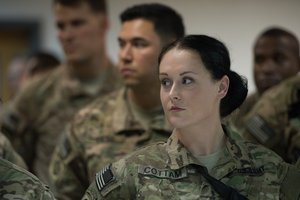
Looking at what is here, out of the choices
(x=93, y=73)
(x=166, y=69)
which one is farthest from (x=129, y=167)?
(x=93, y=73)

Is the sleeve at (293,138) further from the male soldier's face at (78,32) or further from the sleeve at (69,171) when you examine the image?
the male soldier's face at (78,32)

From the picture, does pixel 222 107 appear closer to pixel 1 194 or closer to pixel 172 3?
pixel 1 194

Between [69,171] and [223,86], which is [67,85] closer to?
[69,171]

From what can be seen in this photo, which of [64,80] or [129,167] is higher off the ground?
[129,167]

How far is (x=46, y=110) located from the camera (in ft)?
16.4

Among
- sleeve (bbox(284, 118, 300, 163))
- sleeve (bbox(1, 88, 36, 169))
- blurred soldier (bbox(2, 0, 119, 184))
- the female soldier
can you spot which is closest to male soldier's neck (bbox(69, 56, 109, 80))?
blurred soldier (bbox(2, 0, 119, 184))

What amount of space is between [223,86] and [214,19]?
14.9ft

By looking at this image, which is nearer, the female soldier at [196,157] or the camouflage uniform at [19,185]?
the camouflage uniform at [19,185]

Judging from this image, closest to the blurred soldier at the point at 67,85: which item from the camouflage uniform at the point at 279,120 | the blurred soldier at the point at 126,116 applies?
the blurred soldier at the point at 126,116

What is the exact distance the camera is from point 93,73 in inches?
196

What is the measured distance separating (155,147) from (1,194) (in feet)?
1.89

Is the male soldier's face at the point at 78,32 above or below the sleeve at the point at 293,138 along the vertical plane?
above

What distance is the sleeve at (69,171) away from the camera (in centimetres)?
404

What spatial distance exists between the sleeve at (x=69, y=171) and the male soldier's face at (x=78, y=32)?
0.77 meters
